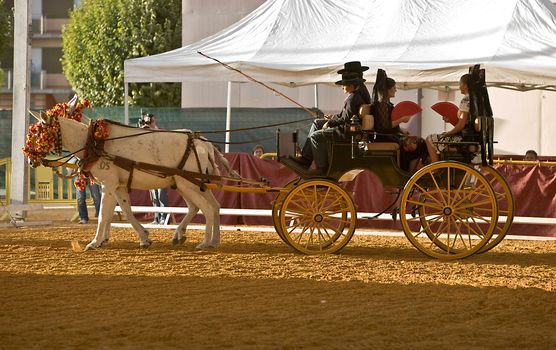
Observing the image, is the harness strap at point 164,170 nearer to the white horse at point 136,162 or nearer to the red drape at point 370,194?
the white horse at point 136,162

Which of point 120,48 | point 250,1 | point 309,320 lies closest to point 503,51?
point 309,320

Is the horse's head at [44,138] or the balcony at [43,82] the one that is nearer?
the horse's head at [44,138]

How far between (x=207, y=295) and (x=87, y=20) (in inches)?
1614

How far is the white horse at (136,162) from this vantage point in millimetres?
14867

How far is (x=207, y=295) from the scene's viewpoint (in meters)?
10.6

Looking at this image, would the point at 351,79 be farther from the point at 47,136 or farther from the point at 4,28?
the point at 4,28

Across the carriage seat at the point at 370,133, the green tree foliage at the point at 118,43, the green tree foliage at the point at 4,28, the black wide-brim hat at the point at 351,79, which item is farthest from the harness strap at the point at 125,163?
the green tree foliage at the point at 4,28

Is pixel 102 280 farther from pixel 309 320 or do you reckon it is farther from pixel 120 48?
pixel 120 48

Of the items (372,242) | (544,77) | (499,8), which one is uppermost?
(499,8)

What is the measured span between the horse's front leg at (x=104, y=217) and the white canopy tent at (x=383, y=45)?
4125mm

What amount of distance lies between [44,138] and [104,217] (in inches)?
49.5

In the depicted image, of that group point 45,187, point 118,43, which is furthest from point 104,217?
point 118,43

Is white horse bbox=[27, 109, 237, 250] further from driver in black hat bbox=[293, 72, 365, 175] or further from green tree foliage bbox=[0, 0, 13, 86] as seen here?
green tree foliage bbox=[0, 0, 13, 86]

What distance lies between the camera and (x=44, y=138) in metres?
14.6
